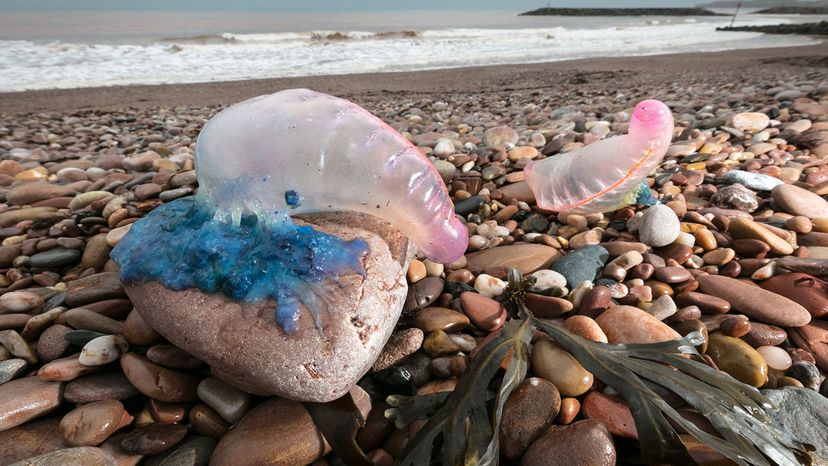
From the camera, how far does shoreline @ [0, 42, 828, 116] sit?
865 centimetres

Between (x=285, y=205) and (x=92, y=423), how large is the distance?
1.08 m

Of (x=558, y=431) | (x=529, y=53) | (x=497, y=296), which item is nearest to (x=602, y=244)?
(x=497, y=296)

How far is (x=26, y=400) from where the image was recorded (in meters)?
1.73

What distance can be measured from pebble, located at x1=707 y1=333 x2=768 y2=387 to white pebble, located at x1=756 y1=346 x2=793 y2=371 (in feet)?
0.18

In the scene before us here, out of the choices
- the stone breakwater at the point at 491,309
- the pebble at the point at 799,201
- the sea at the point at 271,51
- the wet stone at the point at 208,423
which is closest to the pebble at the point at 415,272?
the stone breakwater at the point at 491,309

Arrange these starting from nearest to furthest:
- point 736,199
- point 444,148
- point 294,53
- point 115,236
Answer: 1. point 115,236
2. point 736,199
3. point 444,148
4. point 294,53

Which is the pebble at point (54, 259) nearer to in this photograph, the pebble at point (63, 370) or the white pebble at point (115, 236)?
the white pebble at point (115, 236)

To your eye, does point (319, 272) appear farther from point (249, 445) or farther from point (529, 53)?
point (529, 53)

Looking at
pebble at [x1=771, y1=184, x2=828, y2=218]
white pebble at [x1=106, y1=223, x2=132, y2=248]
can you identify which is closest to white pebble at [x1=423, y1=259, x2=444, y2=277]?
white pebble at [x1=106, y1=223, x2=132, y2=248]

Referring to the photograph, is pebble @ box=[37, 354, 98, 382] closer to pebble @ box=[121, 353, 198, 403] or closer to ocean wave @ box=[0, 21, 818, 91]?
pebble @ box=[121, 353, 198, 403]

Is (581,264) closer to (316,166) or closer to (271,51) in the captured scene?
(316,166)

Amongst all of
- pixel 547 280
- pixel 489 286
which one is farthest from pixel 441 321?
pixel 547 280

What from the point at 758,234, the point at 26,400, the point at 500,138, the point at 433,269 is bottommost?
the point at 26,400

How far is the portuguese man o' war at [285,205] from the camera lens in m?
1.85
